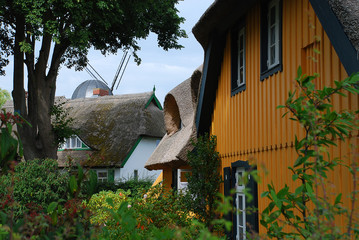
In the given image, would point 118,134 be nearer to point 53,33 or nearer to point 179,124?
point 179,124

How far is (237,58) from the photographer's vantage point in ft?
29.7

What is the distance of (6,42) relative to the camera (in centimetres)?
1614

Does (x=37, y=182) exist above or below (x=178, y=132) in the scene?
below

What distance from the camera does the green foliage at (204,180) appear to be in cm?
957

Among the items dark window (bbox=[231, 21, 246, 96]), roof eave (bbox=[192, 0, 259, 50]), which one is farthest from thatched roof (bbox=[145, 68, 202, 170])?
dark window (bbox=[231, 21, 246, 96])

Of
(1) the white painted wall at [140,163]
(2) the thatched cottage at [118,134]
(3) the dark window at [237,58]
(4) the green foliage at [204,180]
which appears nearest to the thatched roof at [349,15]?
(3) the dark window at [237,58]

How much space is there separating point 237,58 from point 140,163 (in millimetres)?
19208

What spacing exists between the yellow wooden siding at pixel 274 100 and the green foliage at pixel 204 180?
254 mm

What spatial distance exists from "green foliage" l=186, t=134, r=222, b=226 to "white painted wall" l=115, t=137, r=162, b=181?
51.7 ft

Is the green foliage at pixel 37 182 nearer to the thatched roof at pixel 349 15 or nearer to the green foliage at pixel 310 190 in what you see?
the thatched roof at pixel 349 15

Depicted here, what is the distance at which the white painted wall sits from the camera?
2648 cm

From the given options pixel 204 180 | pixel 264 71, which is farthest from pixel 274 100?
pixel 204 180

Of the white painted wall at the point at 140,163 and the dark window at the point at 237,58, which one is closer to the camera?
the dark window at the point at 237,58

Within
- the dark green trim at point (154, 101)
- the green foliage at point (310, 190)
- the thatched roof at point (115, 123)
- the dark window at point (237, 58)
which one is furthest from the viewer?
the dark green trim at point (154, 101)
